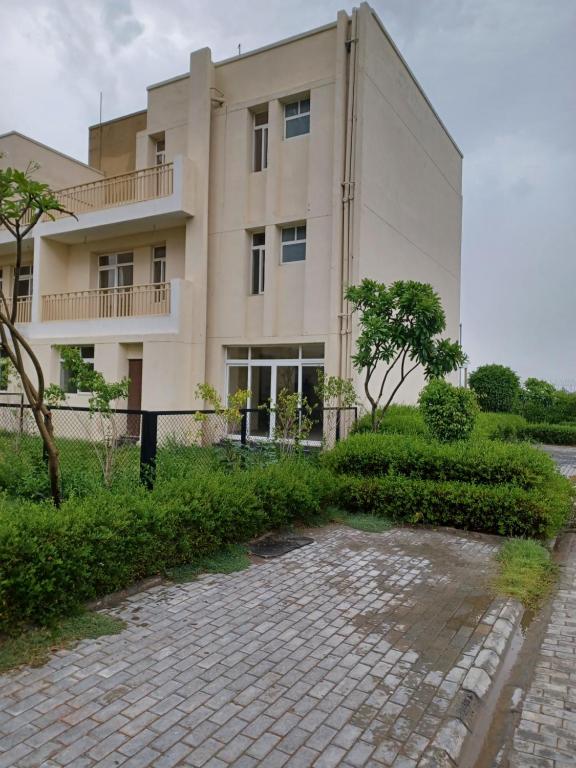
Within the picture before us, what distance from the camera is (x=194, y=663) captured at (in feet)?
11.5

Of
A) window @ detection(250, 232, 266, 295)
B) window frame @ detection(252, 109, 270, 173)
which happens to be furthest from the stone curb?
window frame @ detection(252, 109, 270, 173)

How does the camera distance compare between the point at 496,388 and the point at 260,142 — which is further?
the point at 496,388

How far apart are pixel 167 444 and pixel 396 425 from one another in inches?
189

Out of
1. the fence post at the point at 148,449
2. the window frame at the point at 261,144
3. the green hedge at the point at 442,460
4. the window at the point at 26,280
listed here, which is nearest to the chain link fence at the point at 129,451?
the fence post at the point at 148,449

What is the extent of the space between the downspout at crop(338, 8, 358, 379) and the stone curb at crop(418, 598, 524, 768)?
781 cm

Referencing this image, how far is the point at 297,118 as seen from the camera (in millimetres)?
13305

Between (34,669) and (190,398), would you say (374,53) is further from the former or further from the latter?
(34,669)

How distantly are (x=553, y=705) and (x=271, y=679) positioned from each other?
5.50 feet

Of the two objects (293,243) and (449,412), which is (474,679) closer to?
(449,412)

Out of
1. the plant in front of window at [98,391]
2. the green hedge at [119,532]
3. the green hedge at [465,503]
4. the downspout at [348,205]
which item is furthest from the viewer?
the downspout at [348,205]

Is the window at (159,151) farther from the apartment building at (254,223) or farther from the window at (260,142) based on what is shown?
the window at (260,142)

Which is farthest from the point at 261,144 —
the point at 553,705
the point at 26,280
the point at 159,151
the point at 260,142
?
the point at 553,705

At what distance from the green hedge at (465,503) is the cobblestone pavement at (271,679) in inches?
68.5

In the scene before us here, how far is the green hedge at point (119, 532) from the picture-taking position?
371cm
